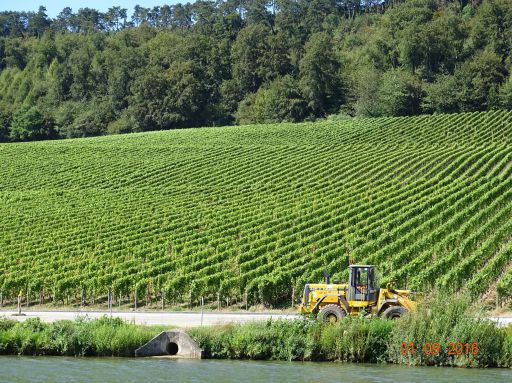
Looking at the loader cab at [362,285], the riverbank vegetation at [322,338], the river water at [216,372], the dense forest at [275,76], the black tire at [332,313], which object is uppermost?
the dense forest at [275,76]

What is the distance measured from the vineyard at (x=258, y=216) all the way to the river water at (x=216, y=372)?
12510 millimetres

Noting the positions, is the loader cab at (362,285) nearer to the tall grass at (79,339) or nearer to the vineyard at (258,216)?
the tall grass at (79,339)

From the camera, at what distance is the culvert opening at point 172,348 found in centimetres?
2581

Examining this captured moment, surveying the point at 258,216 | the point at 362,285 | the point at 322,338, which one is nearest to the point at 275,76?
the point at 258,216

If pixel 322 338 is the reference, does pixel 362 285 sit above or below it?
above

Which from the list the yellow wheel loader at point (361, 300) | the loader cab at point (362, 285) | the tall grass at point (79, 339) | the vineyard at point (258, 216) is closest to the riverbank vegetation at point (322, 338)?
the tall grass at point (79, 339)

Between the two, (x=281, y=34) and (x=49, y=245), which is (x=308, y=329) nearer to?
(x=49, y=245)

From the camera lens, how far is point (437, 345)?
23719mm

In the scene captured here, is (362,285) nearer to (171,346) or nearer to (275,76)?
(171,346)

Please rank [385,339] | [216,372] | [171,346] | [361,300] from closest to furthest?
[216,372] → [385,339] → [171,346] → [361,300]

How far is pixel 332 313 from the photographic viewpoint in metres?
25.9

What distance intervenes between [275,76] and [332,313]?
322 ft
